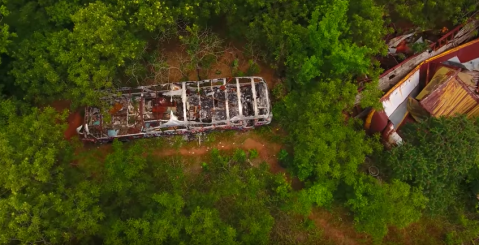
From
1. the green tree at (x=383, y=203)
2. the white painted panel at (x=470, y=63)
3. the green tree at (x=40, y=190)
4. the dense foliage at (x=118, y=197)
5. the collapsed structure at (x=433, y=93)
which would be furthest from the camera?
the white painted panel at (x=470, y=63)

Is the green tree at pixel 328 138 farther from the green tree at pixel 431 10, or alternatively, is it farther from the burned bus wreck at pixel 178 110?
the green tree at pixel 431 10

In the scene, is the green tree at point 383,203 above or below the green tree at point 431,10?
below

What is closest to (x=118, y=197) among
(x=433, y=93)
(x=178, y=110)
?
(x=178, y=110)

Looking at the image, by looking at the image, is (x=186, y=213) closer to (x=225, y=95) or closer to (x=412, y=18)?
(x=225, y=95)

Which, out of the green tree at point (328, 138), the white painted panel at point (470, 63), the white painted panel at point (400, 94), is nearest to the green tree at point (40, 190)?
the green tree at point (328, 138)

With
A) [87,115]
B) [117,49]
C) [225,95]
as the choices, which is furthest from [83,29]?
[225,95]

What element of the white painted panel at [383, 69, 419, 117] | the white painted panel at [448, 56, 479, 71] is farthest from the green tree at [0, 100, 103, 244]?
the white painted panel at [448, 56, 479, 71]
